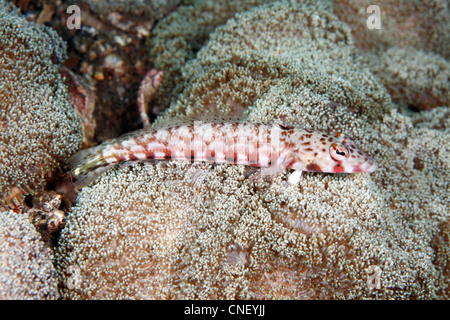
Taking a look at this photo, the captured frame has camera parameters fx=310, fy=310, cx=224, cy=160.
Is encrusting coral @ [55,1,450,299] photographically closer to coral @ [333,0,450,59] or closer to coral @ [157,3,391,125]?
coral @ [157,3,391,125]

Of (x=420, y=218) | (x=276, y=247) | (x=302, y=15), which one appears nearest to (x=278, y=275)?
(x=276, y=247)

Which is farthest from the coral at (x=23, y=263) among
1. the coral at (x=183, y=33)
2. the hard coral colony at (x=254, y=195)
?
the coral at (x=183, y=33)

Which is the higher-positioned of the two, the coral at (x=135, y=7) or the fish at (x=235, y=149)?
the coral at (x=135, y=7)

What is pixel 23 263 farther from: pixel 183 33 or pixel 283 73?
pixel 183 33

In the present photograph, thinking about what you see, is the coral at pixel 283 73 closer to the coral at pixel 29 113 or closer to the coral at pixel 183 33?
A: the coral at pixel 183 33

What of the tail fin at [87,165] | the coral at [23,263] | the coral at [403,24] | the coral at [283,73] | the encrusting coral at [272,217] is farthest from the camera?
the coral at [403,24]

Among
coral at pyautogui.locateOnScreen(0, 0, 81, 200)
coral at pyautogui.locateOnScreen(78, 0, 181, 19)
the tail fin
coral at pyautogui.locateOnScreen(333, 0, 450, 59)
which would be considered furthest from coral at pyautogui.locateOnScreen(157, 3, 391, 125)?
coral at pyautogui.locateOnScreen(78, 0, 181, 19)

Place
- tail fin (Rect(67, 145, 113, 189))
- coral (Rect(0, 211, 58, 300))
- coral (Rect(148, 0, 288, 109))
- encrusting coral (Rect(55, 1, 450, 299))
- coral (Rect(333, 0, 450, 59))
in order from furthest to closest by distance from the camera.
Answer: coral (Rect(333, 0, 450, 59)), coral (Rect(148, 0, 288, 109)), tail fin (Rect(67, 145, 113, 189)), encrusting coral (Rect(55, 1, 450, 299)), coral (Rect(0, 211, 58, 300))
